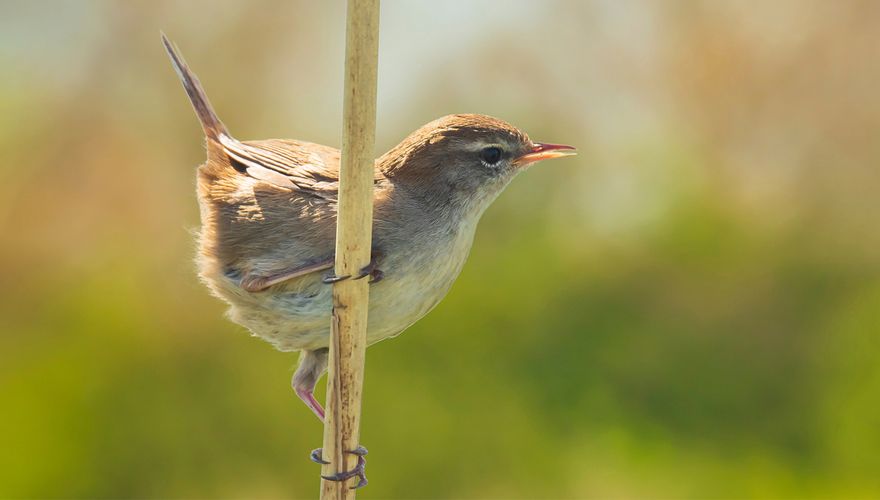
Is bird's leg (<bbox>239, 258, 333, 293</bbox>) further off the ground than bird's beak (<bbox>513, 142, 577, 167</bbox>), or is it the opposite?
bird's beak (<bbox>513, 142, 577, 167</bbox>)

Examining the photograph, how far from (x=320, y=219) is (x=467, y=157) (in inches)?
14.1

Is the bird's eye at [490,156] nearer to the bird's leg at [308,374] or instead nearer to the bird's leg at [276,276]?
the bird's leg at [276,276]

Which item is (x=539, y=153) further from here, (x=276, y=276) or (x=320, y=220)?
(x=276, y=276)

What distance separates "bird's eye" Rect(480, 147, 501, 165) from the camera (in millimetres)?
1965

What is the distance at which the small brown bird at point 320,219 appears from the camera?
177 cm

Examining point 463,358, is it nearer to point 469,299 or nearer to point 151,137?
point 469,299

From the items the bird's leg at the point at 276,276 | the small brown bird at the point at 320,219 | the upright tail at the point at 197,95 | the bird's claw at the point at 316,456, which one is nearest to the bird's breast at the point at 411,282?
the small brown bird at the point at 320,219

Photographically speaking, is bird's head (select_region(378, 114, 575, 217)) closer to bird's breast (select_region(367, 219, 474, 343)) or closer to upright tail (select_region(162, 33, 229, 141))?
bird's breast (select_region(367, 219, 474, 343))

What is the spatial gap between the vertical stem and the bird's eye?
56 cm

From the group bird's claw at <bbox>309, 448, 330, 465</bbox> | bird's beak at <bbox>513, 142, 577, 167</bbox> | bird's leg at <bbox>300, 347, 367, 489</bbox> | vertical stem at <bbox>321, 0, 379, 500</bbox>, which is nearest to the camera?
vertical stem at <bbox>321, 0, 379, 500</bbox>

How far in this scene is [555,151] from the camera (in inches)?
76.3

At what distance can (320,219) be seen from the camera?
1851 millimetres

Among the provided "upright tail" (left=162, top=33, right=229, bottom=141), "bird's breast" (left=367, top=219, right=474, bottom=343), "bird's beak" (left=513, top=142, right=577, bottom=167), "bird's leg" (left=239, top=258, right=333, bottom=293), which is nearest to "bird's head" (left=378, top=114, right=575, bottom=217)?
"bird's beak" (left=513, top=142, right=577, bottom=167)

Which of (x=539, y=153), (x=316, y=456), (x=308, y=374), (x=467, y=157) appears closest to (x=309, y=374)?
(x=308, y=374)
